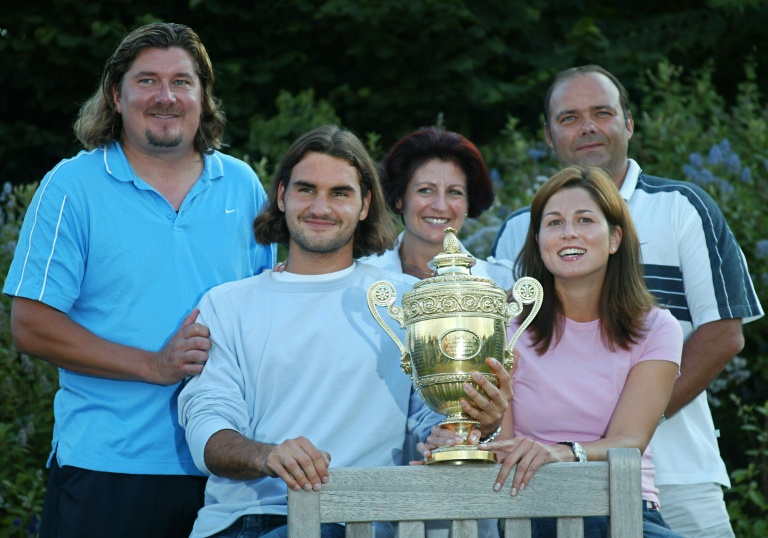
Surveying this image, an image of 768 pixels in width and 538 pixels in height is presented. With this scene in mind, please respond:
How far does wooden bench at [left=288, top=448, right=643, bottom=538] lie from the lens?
2707mm

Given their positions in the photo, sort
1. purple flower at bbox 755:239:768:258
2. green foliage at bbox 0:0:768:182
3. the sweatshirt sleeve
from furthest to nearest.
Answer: green foliage at bbox 0:0:768:182, purple flower at bbox 755:239:768:258, the sweatshirt sleeve

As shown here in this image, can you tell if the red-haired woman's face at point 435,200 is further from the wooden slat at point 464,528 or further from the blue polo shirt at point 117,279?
the wooden slat at point 464,528

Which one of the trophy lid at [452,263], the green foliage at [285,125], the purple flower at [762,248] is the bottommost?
the trophy lid at [452,263]

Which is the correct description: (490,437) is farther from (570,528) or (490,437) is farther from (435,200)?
(435,200)

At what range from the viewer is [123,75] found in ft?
13.2

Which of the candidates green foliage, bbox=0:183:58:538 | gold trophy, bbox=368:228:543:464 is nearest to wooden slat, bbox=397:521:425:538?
gold trophy, bbox=368:228:543:464

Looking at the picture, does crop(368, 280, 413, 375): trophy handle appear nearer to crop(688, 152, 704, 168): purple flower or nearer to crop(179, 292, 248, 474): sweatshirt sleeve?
crop(179, 292, 248, 474): sweatshirt sleeve

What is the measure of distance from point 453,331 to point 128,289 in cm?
128

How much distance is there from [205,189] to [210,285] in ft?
1.17

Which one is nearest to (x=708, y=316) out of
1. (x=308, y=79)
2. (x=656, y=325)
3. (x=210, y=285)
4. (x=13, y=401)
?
(x=656, y=325)

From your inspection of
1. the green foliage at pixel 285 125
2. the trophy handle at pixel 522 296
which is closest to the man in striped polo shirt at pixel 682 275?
the trophy handle at pixel 522 296

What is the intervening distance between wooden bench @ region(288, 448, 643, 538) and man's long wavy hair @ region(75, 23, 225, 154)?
5.86 feet

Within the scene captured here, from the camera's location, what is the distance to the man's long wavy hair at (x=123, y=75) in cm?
400

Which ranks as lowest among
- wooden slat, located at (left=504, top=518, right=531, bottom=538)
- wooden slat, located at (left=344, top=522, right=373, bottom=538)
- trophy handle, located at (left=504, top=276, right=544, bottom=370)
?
wooden slat, located at (left=344, top=522, right=373, bottom=538)
